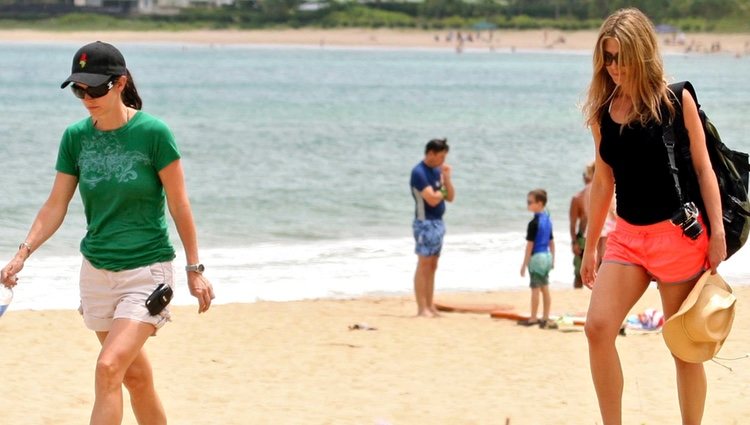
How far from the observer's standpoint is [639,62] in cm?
448

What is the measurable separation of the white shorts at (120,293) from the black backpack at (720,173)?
5.90 ft

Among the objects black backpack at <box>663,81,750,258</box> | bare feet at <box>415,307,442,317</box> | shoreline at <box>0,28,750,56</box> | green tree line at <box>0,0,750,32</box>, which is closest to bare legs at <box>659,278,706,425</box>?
black backpack at <box>663,81,750,258</box>

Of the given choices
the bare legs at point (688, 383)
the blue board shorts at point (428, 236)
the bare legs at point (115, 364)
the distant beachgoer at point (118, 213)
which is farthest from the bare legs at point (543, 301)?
the bare legs at point (115, 364)

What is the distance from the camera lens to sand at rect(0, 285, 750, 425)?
21.4 ft

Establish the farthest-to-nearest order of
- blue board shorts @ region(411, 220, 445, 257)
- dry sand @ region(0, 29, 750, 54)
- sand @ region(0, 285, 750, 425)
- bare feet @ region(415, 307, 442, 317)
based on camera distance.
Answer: dry sand @ region(0, 29, 750, 54)
bare feet @ region(415, 307, 442, 317)
blue board shorts @ region(411, 220, 445, 257)
sand @ region(0, 285, 750, 425)

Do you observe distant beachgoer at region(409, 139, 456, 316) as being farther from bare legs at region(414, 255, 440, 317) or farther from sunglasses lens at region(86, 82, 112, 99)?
sunglasses lens at region(86, 82, 112, 99)

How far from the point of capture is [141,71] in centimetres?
7888

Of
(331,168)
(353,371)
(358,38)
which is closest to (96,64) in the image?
(353,371)

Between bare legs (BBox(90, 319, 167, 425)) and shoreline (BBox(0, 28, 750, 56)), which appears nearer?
bare legs (BBox(90, 319, 167, 425))

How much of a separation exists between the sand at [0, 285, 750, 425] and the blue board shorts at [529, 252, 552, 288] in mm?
383

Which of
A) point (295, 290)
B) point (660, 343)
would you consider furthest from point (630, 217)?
point (295, 290)

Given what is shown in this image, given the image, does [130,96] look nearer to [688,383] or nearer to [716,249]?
[716,249]

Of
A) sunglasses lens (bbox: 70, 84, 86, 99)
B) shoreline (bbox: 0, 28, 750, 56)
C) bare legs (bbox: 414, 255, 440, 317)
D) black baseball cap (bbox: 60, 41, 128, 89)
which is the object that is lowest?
shoreline (bbox: 0, 28, 750, 56)

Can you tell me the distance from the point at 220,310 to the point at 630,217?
6.60 m
